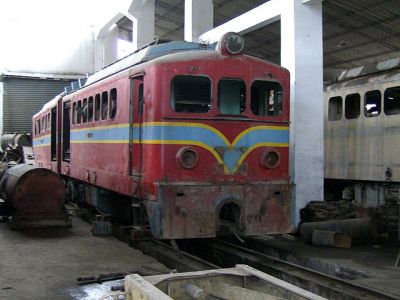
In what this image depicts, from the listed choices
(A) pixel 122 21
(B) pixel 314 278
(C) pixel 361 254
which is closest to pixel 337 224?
(C) pixel 361 254

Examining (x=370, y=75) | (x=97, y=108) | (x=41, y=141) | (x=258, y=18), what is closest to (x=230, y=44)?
(x=97, y=108)

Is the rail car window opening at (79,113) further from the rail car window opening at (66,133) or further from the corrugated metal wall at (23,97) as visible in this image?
the corrugated metal wall at (23,97)

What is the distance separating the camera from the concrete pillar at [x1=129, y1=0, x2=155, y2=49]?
18.2 metres

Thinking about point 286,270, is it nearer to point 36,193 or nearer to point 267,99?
point 267,99

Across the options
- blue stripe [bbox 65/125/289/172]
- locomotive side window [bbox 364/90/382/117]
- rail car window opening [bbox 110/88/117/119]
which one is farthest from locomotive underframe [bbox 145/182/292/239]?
locomotive side window [bbox 364/90/382/117]

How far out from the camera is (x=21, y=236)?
7605mm

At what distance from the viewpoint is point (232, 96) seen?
7.35 meters

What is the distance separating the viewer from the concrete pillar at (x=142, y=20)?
718 inches

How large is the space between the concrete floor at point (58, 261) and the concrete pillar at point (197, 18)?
7124mm

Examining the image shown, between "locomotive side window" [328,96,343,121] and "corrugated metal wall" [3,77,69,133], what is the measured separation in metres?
16.0

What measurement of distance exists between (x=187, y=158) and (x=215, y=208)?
0.77 metres

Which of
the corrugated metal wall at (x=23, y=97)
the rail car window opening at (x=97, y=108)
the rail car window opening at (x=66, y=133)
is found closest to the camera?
the rail car window opening at (x=97, y=108)

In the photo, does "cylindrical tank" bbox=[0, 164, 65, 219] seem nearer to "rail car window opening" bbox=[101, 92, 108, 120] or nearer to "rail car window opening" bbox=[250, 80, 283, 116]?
"rail car window opening" bbox=[101, 92, 108, 120]

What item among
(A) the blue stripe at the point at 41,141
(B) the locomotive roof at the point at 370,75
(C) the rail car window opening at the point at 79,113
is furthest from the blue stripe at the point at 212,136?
(A) the blue stripe at the point at 41,141
